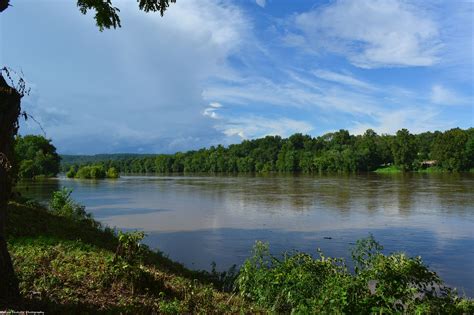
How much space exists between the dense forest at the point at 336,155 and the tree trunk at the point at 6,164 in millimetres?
93924

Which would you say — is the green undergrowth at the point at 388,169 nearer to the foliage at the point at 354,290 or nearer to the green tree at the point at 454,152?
the green tree at the point at 454,152

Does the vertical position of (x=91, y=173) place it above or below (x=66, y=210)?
above

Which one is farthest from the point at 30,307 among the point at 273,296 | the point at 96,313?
the point at 273,296

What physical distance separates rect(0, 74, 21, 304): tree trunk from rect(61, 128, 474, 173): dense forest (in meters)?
93.9

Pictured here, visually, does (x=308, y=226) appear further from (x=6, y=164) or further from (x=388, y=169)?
(x=388, y=169)

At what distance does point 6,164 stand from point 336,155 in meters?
112

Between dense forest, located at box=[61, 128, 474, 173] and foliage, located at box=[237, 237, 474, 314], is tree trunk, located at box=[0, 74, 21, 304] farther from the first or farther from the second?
dense forest, located at box=[61, 128, 474, 173]

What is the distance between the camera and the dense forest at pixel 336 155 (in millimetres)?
98875

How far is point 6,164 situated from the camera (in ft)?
15.6

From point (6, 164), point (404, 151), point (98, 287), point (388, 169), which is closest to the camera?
point (6, 164)

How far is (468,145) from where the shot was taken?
9606 cm

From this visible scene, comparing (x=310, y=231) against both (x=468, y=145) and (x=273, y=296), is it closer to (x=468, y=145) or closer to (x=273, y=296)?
(x=273, y=296)

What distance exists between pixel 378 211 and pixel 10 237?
849 inches

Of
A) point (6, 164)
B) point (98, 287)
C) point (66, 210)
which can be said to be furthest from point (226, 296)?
point (66, 210)
